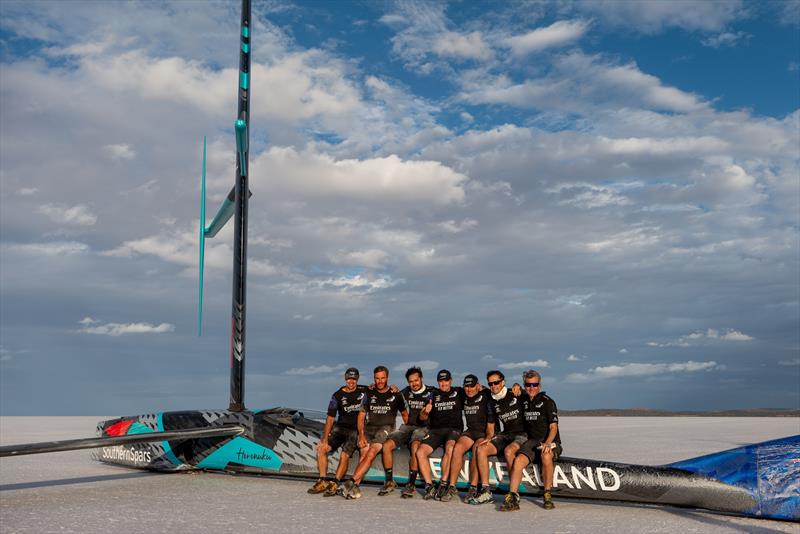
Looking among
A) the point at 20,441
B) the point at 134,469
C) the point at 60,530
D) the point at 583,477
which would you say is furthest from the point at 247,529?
the point at 20,441

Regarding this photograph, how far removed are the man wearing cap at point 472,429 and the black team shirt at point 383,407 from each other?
96 centimetres

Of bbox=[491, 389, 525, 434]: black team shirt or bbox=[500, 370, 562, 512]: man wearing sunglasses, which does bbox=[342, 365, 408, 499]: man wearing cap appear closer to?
bbox=[491, 389, 525, 434]: black team shirt

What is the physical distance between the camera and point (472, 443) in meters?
9.26

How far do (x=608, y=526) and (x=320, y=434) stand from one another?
16.0 ft

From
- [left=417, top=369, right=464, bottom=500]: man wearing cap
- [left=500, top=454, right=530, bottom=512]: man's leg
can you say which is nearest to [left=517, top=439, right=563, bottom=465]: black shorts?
[left=500, top=454, right=530, bottom=512]: man's leg

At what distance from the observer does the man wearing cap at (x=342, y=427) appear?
32.4 feet

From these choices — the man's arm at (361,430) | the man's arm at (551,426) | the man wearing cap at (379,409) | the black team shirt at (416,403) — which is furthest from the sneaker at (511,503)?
the man's arm at (361,430)

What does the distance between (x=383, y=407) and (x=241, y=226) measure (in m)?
5.10

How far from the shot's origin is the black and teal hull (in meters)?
8.08

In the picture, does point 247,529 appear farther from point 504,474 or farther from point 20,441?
point 20,441

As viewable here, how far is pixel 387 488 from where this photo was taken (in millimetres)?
9586

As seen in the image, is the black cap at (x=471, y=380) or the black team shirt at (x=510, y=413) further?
the black cap at (x=471, y=380)

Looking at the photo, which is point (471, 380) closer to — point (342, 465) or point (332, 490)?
point (342, 465)

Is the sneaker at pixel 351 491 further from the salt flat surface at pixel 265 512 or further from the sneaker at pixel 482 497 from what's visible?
the sneaker at pixel 482 497
